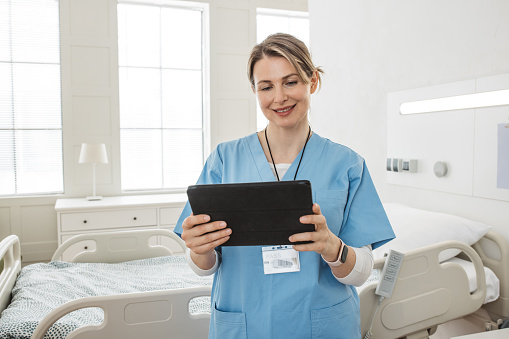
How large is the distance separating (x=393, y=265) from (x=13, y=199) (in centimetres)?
368

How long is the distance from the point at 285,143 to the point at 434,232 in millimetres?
1033

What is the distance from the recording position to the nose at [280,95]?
1128mm

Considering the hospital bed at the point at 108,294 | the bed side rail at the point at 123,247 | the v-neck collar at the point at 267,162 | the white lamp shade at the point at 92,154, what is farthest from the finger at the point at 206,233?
the white lamp shade at the point at 92,154

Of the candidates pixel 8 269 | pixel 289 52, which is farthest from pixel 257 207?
pixel 8 269

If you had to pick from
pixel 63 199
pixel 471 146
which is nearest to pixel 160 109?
pixel 63 199

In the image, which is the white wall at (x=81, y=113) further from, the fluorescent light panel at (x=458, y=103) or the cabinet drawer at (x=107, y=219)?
the fluorescent light panel at (x=458, y=103)

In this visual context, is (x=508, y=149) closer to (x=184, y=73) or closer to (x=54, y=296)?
(x=54, y=296)

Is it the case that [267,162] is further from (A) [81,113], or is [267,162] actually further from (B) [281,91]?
(A) [81,113]

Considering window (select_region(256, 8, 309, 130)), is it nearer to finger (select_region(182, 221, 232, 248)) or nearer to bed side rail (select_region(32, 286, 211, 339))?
bed side rail (select_region(32, 286, 211, 339))

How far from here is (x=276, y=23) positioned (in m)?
4.78

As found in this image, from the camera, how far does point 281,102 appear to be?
3.74ft

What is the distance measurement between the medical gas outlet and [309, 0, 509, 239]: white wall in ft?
0.36

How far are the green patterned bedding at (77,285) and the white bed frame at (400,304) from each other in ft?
0.40

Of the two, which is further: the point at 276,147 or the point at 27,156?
the point at 27,156
